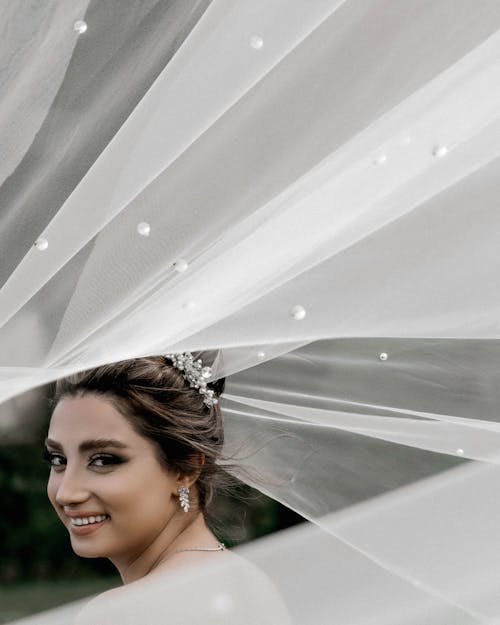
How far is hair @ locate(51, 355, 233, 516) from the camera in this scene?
181 cm

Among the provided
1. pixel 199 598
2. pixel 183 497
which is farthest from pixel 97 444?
pixel 199 598

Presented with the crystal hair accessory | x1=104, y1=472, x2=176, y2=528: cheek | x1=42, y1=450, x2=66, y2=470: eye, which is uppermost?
the crystal hair accessory

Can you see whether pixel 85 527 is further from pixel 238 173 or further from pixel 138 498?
pixel 238 173

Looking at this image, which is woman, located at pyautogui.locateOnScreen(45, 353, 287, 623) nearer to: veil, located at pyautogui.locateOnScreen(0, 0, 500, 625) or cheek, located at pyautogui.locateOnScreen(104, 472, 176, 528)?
Answer: cheek, located at pyautogui.locateOnScreen(104, 472, 176, 528)

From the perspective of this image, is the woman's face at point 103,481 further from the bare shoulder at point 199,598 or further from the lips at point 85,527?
the bare shoulder at point 199,598

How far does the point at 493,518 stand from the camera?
1.53 m

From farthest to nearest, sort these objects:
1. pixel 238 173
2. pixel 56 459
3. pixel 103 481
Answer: pixel 56 459
pixel 103 481
pixel 238 173

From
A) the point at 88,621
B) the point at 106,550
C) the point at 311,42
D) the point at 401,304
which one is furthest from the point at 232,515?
the point at 311,42

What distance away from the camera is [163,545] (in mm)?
1855

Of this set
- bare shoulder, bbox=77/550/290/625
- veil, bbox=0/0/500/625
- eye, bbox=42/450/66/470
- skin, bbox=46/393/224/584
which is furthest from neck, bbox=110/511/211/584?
veil, bbox=0/0/500/625

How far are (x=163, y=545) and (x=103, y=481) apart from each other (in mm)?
209

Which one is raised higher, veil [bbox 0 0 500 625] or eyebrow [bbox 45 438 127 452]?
veil [bbox 0 0 500 625]

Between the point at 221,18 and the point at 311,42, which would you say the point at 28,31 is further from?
the point at 311,42

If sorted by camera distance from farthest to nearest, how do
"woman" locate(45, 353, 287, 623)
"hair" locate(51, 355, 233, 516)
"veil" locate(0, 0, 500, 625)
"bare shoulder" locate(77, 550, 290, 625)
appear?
"hair" locate(51, 355, 233, 516) → "woman" locate(45, 353, 287, 623) → "bare shoulder" locate(77, 550, 290, 625) → "veil" locate(0, 0, 500, 625)
